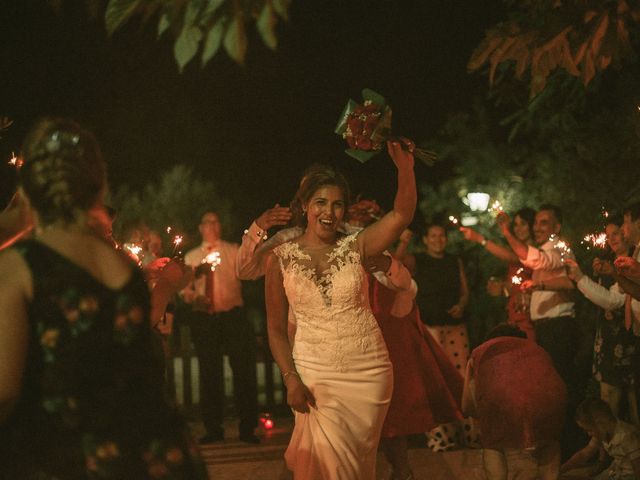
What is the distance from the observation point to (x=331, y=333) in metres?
5.50

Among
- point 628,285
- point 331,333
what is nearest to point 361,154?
point 331,333

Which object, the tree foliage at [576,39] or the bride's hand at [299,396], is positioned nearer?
the tree foliage at [576,39]

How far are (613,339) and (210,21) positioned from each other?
5.81 meters

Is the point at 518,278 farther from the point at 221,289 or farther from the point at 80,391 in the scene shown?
the point at 80,391

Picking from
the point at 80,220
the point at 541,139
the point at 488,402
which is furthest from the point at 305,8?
the point at 80,220

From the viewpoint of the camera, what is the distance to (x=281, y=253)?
577 centimetres

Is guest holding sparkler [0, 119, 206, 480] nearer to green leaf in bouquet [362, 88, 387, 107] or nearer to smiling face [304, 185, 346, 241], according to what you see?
green leaf in bouquet [362, 88, 387, 107]

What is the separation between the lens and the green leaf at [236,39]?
10.7 feet

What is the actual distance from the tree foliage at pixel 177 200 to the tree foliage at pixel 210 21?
2628 centimetres

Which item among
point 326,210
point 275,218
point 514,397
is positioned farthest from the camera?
point 275,218

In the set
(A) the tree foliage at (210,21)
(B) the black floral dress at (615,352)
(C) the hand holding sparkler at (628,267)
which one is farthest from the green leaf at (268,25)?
(B) the black floral dress at (615,352)

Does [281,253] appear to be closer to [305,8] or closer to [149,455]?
[149,455]

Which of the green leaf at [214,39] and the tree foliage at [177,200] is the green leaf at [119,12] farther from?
the tree foliage at [177,200]

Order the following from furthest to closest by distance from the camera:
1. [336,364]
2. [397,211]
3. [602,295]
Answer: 1. [602,295]
2. [336,364]
3. [397,211]
